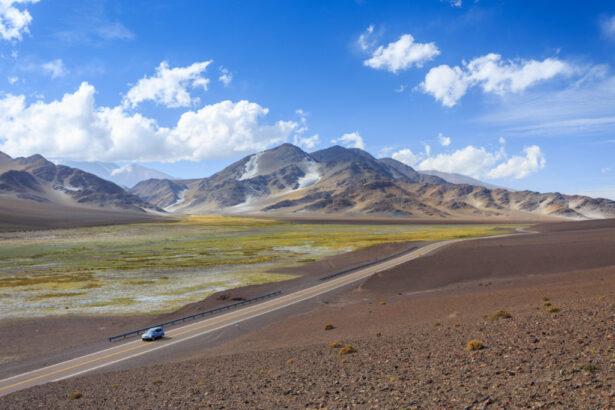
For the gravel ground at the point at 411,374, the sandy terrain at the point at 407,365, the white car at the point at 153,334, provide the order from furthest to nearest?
the white car at the point at 153,334, the sandy terrain at the point at 407,365, the gravel ground at the point at 411,374

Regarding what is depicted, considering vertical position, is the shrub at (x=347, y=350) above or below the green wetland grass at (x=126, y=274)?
above

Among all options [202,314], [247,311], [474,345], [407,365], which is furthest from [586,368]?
[202,314]

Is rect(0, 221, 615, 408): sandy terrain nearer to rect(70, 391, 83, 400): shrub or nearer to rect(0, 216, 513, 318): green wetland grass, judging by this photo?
rect(70, 391, 83, 400): shrub

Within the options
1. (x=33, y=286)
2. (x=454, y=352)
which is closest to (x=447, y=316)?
(x=454, y=352)

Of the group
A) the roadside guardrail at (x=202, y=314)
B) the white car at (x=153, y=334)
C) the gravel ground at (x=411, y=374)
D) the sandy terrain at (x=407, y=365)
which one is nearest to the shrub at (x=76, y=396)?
the sandy terrain at (x=407, y=365)

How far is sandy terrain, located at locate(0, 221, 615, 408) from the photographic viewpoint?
13.9 metres

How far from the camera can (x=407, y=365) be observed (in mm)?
18594

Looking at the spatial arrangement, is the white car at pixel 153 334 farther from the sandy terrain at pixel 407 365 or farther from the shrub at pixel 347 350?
the shrub at pixel 347 350

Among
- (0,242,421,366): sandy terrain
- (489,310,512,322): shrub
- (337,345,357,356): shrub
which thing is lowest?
(0,242,421,366): sandy terrain

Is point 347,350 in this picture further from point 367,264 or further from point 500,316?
point 367,264

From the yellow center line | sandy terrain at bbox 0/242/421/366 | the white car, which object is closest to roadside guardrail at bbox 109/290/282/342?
sandy terrain at bbox 0/242/421/366

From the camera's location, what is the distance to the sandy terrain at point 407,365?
45.5ft

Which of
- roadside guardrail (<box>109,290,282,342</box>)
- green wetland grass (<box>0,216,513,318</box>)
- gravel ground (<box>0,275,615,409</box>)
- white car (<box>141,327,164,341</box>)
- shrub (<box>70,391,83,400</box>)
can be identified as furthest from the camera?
green wetland grass (<box>0,216,513,318</box>)

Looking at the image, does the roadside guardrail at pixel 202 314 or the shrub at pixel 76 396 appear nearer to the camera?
the shrub at pixel 76 396
